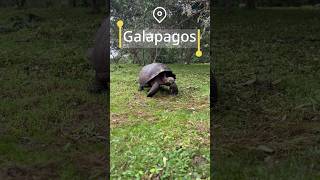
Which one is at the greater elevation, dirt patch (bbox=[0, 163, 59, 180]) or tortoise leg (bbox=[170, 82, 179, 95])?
tortoise leg (bbox=[170, 82, 179, 95])

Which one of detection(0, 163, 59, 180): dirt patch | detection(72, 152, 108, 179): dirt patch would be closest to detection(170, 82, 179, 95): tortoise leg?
detection(72, 152, 108, 179): dirt patch

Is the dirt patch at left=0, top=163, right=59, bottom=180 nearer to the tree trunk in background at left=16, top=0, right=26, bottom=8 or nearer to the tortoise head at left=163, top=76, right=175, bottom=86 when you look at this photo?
the tortoise head at left=163, top=76, right=175, bottom=86

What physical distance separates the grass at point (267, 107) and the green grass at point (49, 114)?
1.87 meters

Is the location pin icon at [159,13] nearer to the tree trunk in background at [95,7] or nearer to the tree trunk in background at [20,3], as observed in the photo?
the tree trunk in background at [95,7]

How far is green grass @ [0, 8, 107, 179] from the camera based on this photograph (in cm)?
693

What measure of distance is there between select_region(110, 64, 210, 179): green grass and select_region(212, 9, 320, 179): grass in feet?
1.29

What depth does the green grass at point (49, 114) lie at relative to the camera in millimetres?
6934

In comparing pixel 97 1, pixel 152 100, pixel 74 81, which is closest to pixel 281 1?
pixel 97 1

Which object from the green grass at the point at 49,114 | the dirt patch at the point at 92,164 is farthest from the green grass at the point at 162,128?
the green grass at the point at 49,114

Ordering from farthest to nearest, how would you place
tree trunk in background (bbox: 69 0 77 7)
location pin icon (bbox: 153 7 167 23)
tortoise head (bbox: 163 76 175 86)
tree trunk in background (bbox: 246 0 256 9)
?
1. tree trunk in background (bbox: 69 0 77 7)
2. tree trunk in background (bbox: 246 0 256 9)
3. tortoise head (bbox: 163 76 175 86)
4. location pin icon (bbox: 153 7 167 23)

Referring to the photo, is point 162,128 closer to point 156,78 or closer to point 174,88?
point 156,78

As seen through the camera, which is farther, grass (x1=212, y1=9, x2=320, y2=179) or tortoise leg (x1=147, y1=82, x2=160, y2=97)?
tortoise leg (x1=147, y1=82, x2=160, y2=97)

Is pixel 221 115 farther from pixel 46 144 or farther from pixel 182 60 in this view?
pixel 46 144

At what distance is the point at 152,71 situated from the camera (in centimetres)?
733
